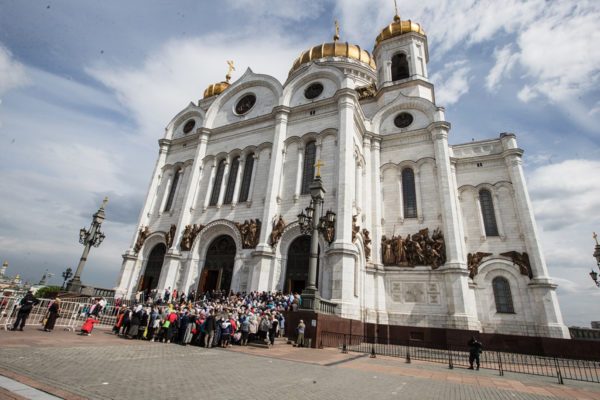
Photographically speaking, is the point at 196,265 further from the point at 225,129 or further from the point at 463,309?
the point at 463,309

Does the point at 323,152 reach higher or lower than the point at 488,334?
higher

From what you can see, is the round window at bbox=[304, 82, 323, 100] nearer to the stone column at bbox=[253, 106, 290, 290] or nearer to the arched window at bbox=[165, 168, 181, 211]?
the stone column at bbox=[253, 106, 290, 290]

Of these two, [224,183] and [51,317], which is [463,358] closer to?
[51,317]

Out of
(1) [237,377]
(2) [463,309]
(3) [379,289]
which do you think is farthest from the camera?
(3) [379,289]

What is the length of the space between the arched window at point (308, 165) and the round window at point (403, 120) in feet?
26.1

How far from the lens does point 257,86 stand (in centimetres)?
2675

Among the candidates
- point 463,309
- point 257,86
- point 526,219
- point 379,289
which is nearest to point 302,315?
point 379,289

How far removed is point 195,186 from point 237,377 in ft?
66.0

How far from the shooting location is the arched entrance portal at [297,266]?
18.2 meters

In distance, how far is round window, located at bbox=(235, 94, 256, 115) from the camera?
26.4 m

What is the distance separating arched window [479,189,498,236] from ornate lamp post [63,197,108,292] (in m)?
27.7

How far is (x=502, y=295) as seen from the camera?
62.4ft

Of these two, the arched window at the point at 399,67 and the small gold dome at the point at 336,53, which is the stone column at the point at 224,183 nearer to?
the arched window at the point at 399,67

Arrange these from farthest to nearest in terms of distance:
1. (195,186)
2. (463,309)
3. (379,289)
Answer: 1. (195,186)
2. (379,289)
3. (463,309)
